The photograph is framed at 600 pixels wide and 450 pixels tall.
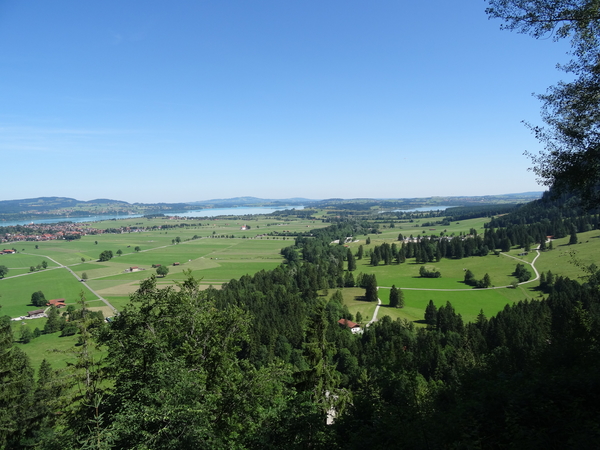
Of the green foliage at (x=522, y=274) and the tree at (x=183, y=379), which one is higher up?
the tree at (x=183, y=379)

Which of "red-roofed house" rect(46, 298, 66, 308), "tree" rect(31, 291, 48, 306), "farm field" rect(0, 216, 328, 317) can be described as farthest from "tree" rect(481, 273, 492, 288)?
"tree" rect(31, 291, 48, 306)

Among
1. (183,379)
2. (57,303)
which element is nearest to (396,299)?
(183,379)

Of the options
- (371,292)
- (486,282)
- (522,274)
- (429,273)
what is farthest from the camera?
(429,273)

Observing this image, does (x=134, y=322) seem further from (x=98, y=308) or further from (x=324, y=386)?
(x=98, y=308)

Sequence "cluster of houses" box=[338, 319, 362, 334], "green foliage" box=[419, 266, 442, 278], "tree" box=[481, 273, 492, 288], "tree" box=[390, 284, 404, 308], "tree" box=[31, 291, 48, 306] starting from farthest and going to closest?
"green foliage" box=[419, 266, 442, 278]
"tree" box=[481, 273, 492, 288]
"tree" box=[31, 291, 48, 306]
"tree" box=[390, 284, 404, 308]
"cluster of houses" box=[338, 319, 362, 334]

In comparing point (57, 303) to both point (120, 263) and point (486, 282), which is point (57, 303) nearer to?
point (120, 263)

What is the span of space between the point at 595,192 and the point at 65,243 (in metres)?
227

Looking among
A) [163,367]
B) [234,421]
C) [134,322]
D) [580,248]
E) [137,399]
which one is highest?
[134,322]

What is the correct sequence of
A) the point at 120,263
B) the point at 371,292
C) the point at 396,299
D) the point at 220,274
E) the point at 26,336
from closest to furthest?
the point at 26,336 < the point at 396,299 < the point at 371,292 < the point at 220,274 < the point at 120,263

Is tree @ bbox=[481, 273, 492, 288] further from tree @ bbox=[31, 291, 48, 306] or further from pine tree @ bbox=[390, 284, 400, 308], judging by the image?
tree @ bbox=[31, 291, 48, 306]

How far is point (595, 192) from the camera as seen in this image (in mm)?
11867

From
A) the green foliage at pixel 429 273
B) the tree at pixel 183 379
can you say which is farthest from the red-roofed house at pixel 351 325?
the green foliage at pixel 429 273

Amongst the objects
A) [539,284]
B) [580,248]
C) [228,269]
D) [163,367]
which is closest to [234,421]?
[163,367]

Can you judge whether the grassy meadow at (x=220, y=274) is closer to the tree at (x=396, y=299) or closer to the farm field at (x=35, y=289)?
the farm field at (x=35, y=289)
